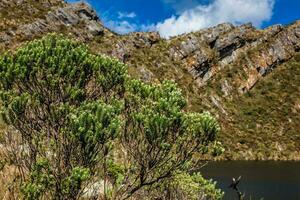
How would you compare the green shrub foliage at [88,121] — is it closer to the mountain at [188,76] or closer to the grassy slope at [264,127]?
the mountain at [188,76]

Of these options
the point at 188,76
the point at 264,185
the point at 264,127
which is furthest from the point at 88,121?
Result: the point at 188,76

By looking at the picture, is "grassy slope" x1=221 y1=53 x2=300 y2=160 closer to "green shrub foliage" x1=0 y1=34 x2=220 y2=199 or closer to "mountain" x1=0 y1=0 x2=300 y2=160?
"mountain" x1=0 y1=0 x2=300 y2=160

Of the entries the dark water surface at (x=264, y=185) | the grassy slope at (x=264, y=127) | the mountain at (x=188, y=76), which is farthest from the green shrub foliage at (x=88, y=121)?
the grassy slope at (x=264, y=127)

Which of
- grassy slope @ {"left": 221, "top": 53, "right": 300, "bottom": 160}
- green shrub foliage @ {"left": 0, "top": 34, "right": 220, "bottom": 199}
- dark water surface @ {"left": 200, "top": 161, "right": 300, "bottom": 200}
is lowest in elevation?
green shrub foliage @ {"left": 0, "top": 34, "right": 220, "bottom": 199}

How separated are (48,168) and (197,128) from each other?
530 cm

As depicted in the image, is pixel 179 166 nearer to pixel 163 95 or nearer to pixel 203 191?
pixel 163 95

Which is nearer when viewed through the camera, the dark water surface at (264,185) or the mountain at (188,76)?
the dark water surface at (264,185)

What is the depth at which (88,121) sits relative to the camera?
618 inches

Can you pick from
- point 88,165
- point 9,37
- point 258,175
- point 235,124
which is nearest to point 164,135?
point 88,165

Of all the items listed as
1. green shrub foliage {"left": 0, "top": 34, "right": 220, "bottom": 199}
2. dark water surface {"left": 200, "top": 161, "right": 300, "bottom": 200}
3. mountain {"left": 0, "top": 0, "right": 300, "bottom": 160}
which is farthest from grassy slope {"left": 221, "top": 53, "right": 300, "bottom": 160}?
green shrub foliage {"left": 0, "top": 34, "right": 220, "bottom": 199}

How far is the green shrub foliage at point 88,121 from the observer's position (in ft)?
54.0

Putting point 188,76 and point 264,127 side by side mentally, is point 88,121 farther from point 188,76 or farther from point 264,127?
point 188,76

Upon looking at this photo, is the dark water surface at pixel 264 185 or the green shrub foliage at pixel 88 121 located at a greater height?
the dark water surface at pixel 264 185

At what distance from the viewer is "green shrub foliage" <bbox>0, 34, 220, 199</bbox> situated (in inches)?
648
